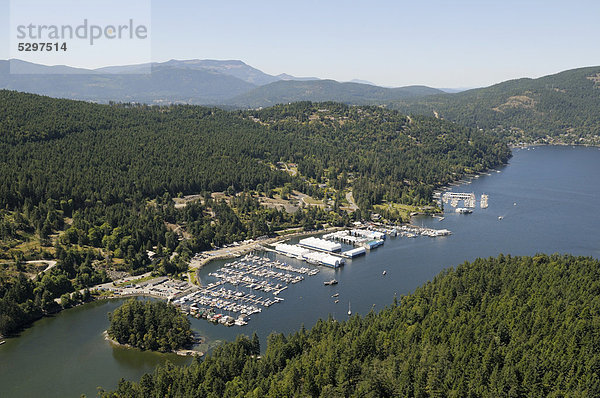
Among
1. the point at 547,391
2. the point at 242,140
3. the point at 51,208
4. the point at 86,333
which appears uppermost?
the point at 242,140

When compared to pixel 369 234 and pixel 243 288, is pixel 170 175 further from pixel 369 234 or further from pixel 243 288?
pixel 243 288

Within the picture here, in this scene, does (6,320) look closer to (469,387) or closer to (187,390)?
(187,390)

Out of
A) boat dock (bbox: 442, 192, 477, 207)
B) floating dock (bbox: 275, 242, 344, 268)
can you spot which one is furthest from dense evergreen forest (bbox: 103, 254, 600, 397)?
boat dock (bbox: 442, 192, 477, 207)

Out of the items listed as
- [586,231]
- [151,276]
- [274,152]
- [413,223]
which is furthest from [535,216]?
[151,276]

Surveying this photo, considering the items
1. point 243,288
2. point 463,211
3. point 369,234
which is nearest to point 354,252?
point 369,234

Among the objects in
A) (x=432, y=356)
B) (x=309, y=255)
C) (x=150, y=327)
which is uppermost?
(x=432, y=356)

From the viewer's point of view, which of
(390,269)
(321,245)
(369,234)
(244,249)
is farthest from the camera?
(369,234)
